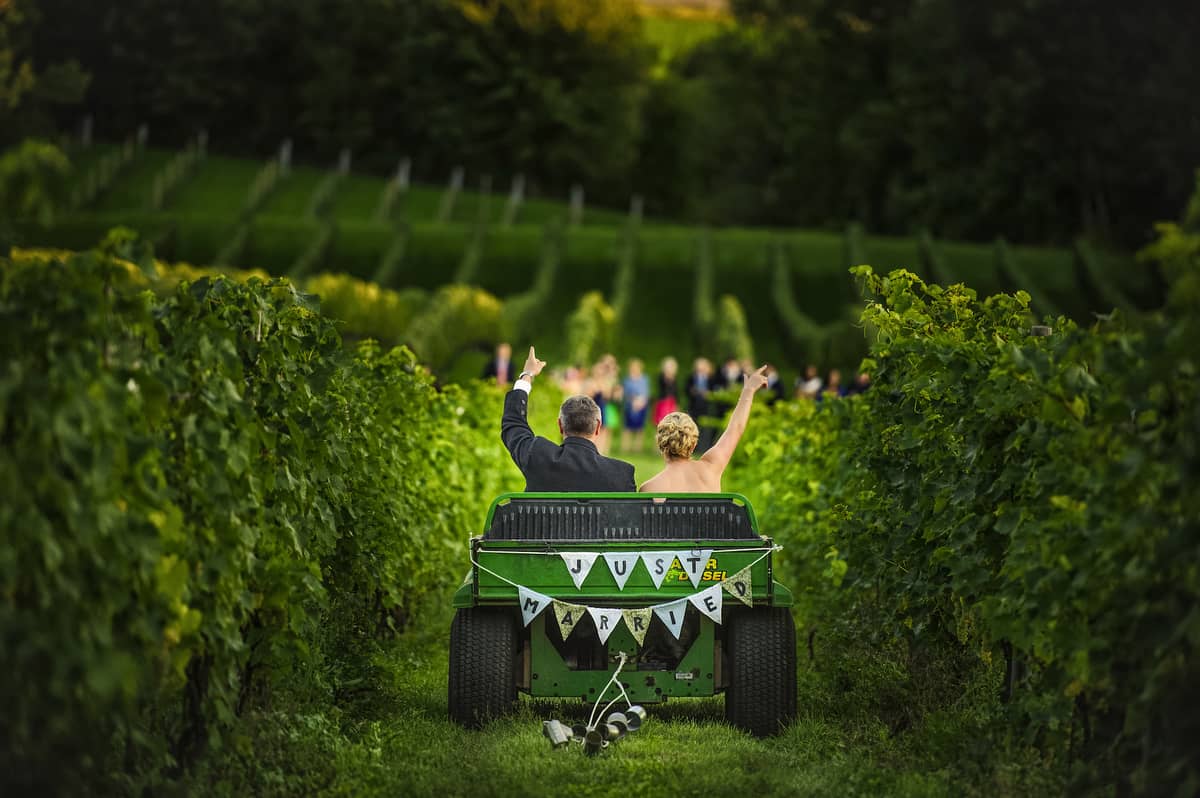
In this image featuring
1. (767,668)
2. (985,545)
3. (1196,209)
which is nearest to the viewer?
(985,545)

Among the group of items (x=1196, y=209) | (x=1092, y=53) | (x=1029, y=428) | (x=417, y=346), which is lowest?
(x=1029, y=428)

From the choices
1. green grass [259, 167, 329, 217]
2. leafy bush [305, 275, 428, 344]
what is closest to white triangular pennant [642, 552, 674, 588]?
leafy bush [305, 275, 428, 344]

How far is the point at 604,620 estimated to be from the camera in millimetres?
7879

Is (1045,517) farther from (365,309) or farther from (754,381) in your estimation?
(365,309)

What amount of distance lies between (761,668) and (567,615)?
1.03m

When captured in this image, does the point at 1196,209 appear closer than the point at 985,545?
No

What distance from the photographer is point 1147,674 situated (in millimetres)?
5430

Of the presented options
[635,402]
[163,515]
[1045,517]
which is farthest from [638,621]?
[635,402]

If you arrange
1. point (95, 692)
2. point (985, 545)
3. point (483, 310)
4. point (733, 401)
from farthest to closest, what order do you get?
1. point (483, 310)
2. point (733, 401)
3. point (985, 545)
4. point (95, 692)

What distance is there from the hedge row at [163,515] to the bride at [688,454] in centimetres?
173

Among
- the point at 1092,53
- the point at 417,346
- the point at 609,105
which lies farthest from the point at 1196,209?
the point at 609,105

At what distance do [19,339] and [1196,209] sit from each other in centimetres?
5960

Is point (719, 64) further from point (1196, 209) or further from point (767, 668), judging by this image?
point (767, 668)

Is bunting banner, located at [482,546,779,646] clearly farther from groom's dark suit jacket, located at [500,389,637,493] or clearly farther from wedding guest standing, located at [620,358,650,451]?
wedding guest standing, located at [620,358,650,451]
